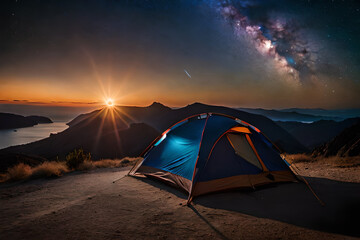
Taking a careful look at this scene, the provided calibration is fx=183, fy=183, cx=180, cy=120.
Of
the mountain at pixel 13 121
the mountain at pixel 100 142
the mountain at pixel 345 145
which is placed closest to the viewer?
the mountain at pixel 345 145

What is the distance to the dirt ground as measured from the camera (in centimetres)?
347

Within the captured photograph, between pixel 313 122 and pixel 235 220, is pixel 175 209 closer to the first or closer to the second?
pixel 235 220

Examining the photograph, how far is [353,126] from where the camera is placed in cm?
1472

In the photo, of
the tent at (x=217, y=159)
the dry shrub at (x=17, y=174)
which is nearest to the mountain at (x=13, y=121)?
the dry shrub at (x=17, y=174)

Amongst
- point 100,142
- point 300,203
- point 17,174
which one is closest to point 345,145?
point 300,203

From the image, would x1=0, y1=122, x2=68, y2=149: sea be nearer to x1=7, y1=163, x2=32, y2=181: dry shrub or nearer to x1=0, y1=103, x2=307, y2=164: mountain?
x1=0, y1=103, x2=307, y2=164: mountain

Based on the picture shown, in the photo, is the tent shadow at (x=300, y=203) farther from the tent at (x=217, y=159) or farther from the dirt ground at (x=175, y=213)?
the tent at (x=217, y=159)

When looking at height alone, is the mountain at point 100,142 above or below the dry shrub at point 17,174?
below

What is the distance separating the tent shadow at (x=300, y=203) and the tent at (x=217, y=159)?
0.96ft

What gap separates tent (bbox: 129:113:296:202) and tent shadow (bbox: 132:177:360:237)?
293 millimetres

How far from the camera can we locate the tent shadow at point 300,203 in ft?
12.6

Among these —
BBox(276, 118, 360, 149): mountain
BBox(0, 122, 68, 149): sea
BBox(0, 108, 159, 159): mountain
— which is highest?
BBox(276, 118, 360, 149): mountain

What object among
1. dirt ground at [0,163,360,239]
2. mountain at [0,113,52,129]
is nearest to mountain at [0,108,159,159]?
dirt ground at [0,163,360,239]

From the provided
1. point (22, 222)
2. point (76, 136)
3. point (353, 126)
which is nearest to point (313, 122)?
point (353, 126)
